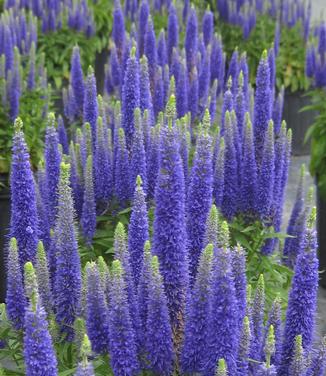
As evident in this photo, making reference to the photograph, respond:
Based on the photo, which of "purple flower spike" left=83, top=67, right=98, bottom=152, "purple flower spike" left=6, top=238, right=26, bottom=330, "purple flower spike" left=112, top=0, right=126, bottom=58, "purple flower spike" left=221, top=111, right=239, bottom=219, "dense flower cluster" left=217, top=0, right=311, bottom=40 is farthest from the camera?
"dense flower cluster" left=217, top=0, right=311, bottom=40

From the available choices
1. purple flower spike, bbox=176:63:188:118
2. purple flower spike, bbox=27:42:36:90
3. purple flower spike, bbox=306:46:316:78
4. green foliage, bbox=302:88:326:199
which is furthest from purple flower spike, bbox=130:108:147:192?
purple flower spike, bbox=306:46:316:78

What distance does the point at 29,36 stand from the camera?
7.60m

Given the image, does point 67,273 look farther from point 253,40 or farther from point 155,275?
point 253,40

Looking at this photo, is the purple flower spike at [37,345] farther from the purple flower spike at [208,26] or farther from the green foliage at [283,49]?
the green foliage at [283,49]

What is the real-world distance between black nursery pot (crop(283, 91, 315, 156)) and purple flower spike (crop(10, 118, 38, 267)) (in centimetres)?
791

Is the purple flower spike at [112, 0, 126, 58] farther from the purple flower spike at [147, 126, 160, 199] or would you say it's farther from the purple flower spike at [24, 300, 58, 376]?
the purple flower spike at [24, 300, 58, 376]

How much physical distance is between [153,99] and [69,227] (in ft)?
8.92

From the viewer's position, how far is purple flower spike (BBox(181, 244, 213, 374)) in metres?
2.29

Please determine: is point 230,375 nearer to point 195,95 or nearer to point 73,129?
point 195,95

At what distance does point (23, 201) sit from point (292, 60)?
808 cm

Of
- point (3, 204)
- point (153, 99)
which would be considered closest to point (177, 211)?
point (153, 99)

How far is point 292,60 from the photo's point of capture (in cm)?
1026

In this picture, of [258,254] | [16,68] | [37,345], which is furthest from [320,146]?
[37,345]

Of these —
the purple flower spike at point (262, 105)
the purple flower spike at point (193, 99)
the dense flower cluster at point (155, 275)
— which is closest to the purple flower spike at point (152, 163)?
the dense flower cluster at point (155, 275)
